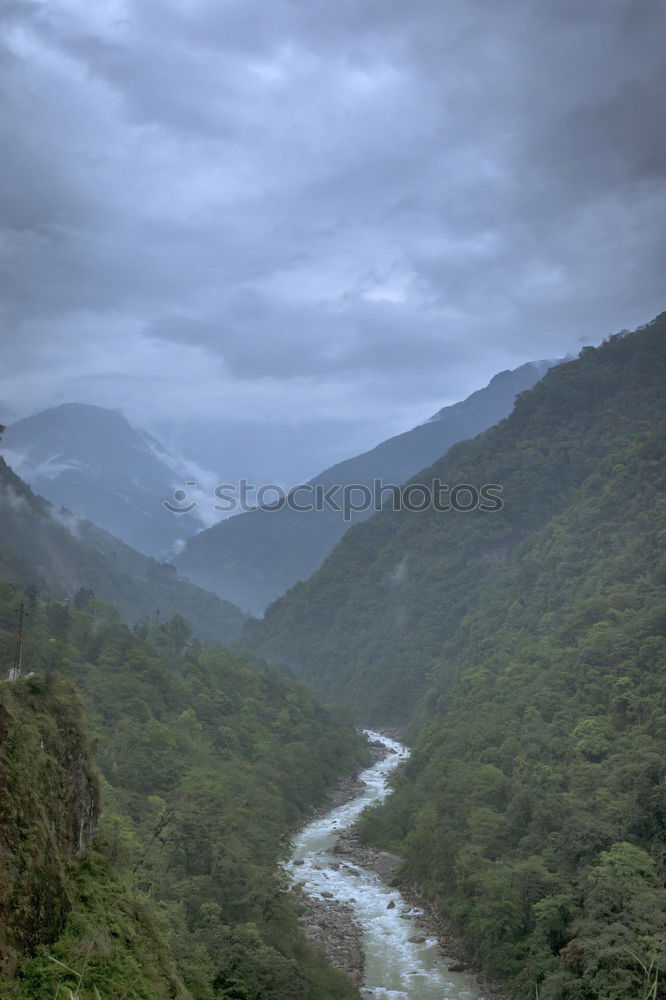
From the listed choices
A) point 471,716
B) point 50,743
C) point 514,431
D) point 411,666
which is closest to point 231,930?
point 50,743

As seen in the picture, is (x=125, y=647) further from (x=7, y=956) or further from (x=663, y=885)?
(x=7, y=956)

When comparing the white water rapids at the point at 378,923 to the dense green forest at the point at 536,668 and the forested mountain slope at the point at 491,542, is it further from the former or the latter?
the forested mountain slope at the point at 491,542

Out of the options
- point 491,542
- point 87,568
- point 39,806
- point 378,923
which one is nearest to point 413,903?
point 378,923

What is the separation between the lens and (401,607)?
328ft

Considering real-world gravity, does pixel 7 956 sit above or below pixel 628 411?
below

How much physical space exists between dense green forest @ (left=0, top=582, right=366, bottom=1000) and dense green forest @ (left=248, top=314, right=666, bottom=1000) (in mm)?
8076

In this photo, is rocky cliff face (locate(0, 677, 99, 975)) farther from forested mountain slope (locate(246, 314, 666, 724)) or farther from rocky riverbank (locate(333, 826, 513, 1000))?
forested mountain slope (locate(246, 314, 666, 724))

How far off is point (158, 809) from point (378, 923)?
11.7m

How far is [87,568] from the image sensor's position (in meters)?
114

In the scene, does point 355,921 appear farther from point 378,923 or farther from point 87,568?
point 87,568

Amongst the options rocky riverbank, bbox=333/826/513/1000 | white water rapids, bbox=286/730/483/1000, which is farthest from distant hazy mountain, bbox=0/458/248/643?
rocky riverbank, bbox=333/826/513/1000

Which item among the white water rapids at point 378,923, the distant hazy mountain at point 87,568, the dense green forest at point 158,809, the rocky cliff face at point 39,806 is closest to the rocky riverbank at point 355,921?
the white water rapids at point 378,923

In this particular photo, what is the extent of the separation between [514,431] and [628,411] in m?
18.8

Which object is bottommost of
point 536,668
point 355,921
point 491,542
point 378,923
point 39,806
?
point 378,923
